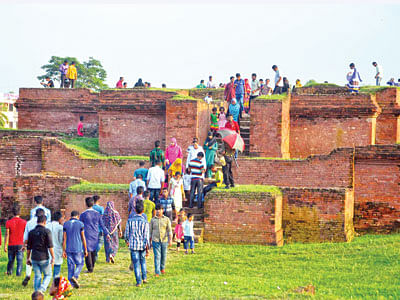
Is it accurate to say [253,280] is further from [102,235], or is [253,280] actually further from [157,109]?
[157,109]

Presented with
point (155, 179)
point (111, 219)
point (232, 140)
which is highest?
point (232, 140)

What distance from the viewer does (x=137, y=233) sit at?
883 cm

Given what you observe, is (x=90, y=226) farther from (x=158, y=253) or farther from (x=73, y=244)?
(x=158, y=253)

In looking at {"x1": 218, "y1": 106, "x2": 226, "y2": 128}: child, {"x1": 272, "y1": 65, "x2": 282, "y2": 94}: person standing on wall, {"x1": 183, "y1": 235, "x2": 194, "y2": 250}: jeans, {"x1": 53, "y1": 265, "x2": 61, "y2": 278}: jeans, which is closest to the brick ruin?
{"x1": 218, "y1": 106, "x2": 226, "y2": 128}: child

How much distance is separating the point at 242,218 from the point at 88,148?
23.8 ft

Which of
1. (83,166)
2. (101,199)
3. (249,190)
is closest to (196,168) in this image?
(249,190)

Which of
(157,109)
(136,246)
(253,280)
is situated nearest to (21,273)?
(136,246)

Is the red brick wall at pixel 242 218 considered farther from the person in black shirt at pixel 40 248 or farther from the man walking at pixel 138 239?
the person in black shirt at pixel 40 248

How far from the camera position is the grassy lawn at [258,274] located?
8.37 m

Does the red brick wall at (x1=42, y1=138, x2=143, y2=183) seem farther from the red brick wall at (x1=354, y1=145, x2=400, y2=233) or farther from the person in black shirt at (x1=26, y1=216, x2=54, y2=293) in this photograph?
the person in black shirt at (x1=26, y1=216, x2=54, y2=293)

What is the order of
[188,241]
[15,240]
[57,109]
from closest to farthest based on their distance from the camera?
[15,240] → [188,241] → [57,109]

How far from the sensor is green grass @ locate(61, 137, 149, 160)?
16.2 metres

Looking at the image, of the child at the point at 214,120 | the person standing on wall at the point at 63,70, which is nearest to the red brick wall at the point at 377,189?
the child at the point at 214,120

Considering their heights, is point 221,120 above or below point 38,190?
above
